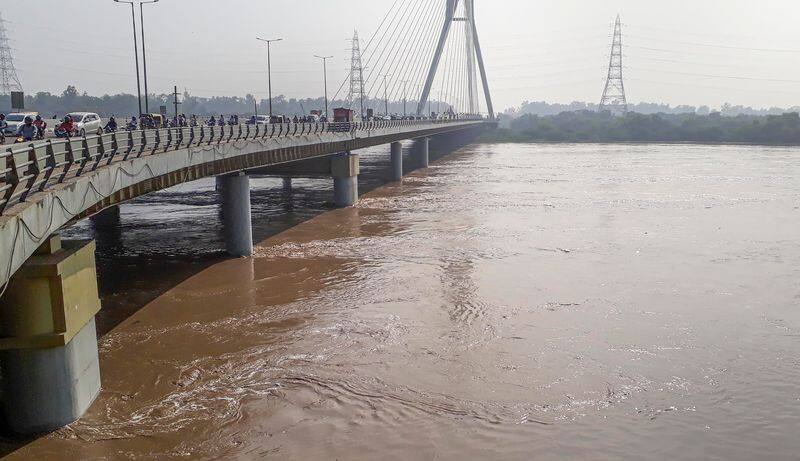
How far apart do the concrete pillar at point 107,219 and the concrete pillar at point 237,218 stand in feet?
33.8

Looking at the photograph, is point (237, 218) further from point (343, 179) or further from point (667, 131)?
point (667, 131)

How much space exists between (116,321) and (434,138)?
10080cm

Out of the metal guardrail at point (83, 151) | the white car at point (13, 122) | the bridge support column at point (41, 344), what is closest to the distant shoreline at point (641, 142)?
the metal guardrail at point (83, 151)

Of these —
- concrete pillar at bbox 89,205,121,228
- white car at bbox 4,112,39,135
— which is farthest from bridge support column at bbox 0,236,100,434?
concrete pillar at bbox 89,205,121,228

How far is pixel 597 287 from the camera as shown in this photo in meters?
23.9

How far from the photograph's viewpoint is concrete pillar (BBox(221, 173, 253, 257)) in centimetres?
2959

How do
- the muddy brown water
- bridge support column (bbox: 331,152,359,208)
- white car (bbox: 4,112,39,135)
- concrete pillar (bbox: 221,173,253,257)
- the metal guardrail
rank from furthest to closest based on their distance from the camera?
bridge support column (bbox: 331,152,359,208)
concrete pillar (bbox: 221,173,253,257)
white car (bbox: 4,112,39,135)
the muddy brown water
the metal guardrail

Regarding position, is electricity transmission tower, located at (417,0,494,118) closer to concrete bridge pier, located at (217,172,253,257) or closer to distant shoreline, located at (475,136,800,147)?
distant shoreline, located at (475,136,800,147)

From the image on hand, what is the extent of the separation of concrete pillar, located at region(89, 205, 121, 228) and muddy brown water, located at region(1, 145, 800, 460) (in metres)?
4.36

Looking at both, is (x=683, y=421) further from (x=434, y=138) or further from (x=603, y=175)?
(x=434, y=138)

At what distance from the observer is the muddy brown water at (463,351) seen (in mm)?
13109

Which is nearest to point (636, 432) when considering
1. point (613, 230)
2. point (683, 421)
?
point (683, 421)

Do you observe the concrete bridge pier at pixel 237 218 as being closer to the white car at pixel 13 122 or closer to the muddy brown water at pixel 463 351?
the muddy brown water at pixel 463 351

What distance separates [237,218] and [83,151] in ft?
47.4
